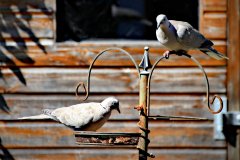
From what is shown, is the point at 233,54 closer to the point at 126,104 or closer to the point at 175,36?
the point at 126,104

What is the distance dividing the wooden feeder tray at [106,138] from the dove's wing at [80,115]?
1.38 feet

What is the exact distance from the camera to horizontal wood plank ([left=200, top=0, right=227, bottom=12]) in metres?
6.54

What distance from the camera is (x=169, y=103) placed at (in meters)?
6.53

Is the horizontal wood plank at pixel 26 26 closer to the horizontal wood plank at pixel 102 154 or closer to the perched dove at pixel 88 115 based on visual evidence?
the horizontal wood plank at pixel 102 154

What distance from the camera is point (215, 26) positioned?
6.54m

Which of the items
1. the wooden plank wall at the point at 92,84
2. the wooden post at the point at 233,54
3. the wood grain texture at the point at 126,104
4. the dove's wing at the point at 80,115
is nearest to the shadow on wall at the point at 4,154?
the wooden plank wall at the point at 92,84

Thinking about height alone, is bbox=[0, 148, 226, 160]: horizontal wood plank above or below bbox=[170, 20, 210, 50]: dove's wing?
below

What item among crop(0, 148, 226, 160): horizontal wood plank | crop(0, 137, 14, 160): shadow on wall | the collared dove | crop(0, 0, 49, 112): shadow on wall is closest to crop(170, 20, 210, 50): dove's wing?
the collared dove

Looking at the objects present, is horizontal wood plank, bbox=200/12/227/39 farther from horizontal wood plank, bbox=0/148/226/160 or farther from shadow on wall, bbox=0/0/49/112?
shadow on wall, bbox=0/0/49/112

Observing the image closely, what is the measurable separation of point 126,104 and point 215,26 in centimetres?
114

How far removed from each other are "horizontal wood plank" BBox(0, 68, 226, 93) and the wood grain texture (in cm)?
6

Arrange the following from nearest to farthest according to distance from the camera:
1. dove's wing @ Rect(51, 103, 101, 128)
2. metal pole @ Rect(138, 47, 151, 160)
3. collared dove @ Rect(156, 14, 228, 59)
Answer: metal pole @ Rect(138, 47, 151, 160) → collared dove @ Rect(156, 14, 228, 59) → dove's wing @ Rect(51, 103, 101, 128)

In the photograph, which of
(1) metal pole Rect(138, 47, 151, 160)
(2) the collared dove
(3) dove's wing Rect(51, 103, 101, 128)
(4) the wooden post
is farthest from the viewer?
(4) the wooden post

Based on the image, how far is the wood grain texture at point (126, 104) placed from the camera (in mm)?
6516
